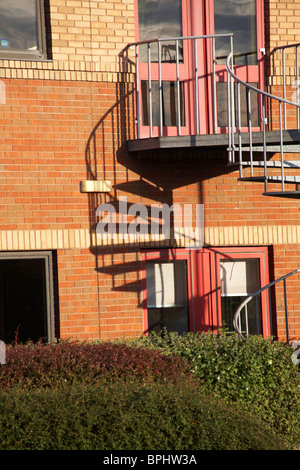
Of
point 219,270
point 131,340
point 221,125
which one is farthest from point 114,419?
point 221,125

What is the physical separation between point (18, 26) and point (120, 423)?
568 cm

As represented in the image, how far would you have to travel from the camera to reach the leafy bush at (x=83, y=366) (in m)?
6.88

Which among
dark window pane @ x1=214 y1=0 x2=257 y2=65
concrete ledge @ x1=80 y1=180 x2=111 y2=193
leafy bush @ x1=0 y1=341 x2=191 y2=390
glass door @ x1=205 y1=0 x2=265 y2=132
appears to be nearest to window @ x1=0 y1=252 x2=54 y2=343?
concrete ledge @ x1=80 y1=180 x2=111 y2=193

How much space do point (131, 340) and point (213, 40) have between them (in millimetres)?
4159

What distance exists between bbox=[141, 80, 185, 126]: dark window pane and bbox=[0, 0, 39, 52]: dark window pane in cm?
157

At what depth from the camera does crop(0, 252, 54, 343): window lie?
9.05 meters

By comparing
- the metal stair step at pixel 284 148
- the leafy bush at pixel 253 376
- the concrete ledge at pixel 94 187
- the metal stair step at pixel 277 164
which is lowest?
the leafy bush at pixel 253 376

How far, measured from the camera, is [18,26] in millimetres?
9148

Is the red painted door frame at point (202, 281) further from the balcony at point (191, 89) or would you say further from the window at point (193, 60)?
the window at point (193, 60)

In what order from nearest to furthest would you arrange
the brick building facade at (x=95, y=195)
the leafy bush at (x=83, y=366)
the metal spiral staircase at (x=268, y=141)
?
the leafy bush at (x=83, y=366) < the metal spiral staircase at (x=268, y=141) < the brick building facade at (x=95, y=195)

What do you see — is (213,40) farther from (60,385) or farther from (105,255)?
(60,385)

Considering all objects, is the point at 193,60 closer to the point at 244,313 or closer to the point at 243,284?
the point at 243,284

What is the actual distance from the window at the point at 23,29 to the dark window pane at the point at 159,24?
1.37 m

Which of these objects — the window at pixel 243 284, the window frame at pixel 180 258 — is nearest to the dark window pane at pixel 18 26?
the window frame at pixel 180 258
